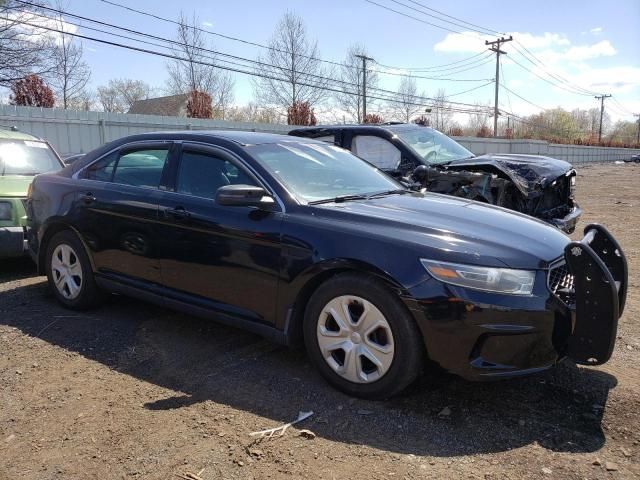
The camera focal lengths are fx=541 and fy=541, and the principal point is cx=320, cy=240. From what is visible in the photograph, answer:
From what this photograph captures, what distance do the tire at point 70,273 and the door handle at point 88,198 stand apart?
1.13 feet

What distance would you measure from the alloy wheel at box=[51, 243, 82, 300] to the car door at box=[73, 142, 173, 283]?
278 mm

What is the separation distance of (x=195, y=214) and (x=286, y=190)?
74 centimetres

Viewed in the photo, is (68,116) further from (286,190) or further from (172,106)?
(172,106)

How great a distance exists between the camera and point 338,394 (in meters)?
3.33

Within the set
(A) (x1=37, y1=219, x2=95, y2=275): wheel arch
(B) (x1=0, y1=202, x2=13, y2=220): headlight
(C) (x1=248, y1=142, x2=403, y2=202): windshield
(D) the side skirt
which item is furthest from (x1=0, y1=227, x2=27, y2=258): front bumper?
(C) (x1=248, y1=142, x2=403, y2=202): windshield

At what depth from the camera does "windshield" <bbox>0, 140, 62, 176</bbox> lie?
22.5 ft

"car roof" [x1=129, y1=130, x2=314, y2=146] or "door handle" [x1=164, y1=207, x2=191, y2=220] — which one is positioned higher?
"car roof" [x1=129, y1=130, x2=314, y2=146]

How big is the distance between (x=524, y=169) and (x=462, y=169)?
32.2 inches

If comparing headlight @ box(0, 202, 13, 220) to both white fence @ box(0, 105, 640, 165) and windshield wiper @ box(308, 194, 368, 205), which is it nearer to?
windshield wiper @ box(308, 194, 368, 205)

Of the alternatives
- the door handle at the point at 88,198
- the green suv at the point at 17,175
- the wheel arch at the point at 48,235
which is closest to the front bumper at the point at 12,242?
the green suv at the point at 17,175

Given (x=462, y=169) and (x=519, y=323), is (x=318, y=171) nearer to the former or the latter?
(x=519, y=323)

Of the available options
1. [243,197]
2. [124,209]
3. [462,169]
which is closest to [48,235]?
[124,209]

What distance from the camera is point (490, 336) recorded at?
114 inches

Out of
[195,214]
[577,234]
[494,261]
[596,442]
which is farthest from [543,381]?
[577,234]
